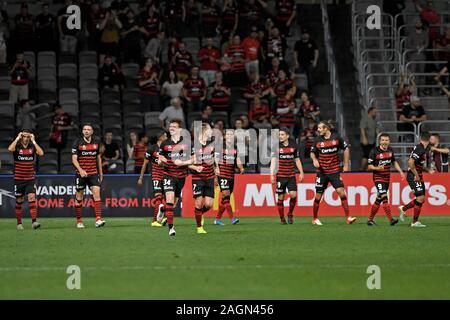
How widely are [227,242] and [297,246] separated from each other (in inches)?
60.9

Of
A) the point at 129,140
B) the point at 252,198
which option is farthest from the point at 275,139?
the point at 129,140

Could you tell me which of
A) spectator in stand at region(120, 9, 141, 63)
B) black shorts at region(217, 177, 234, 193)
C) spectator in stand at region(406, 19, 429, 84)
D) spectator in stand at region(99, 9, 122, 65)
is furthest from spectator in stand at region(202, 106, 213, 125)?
spectator in stand at region(406, 19, 429, 84)

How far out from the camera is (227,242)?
18.8 meters

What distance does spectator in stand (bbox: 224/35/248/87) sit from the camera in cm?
3238

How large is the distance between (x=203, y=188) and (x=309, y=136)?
9.57 m

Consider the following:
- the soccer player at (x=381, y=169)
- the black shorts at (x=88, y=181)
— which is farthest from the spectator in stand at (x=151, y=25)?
the soccer player at (x=381, y=169)

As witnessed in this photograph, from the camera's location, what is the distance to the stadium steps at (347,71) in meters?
32.3

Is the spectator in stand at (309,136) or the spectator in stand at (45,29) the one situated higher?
the spectator in stand at (45,29)

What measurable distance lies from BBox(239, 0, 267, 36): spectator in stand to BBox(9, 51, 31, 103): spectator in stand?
7647 mm

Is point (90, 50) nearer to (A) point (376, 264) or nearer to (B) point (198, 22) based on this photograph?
(B) point (198, 22)

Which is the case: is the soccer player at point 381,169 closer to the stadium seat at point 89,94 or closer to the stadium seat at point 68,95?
the stadium seat at point 89,94

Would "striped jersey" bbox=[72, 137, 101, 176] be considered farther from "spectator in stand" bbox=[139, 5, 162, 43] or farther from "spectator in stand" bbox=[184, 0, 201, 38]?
"spectator in stand" bbox=[184, 0, 201, 38]

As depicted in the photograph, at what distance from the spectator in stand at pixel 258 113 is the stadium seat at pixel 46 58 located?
710 centimetres

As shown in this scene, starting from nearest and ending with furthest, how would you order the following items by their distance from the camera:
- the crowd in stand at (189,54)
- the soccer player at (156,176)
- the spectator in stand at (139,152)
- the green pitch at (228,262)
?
the green pitch at (228,262), the soccer player at (156,176), the spectator in stand at (139,152), the crowd in stand at (189,54)
